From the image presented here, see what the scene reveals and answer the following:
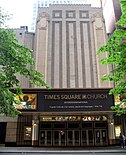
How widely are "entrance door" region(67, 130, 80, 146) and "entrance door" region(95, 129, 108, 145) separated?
8.73ft

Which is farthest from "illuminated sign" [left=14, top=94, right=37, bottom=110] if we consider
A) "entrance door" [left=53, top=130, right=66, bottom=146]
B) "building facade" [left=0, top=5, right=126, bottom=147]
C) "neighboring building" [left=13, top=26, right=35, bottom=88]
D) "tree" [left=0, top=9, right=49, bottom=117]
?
"neighboring building" [left=13, top=26, right=35, bottom=88]

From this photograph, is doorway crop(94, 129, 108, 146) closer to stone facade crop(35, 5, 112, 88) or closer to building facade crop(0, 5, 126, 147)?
building facade crop(0, 5, 126, 147)

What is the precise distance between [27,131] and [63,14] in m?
23.3

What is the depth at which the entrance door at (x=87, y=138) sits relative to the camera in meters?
28.4

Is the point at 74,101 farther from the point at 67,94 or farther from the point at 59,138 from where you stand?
the point at 59,138

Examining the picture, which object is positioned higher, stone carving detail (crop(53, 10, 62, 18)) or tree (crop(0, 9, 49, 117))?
stone carving detail (crop(53, 10, 62, 18))

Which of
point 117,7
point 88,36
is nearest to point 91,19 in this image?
point 88,36

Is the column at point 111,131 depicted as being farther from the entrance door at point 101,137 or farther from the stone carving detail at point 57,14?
the stone carving detail at point 57,14

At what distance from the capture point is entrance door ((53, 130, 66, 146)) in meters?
28.6

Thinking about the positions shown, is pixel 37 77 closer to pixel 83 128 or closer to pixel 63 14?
pixel 83 128

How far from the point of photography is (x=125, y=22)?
1225cm

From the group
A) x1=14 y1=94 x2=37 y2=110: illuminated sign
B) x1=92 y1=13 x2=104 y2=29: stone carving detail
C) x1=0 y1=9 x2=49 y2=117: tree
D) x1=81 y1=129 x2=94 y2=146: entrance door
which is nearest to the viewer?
x1=0 y1=9 x2=49 y2=117: tree

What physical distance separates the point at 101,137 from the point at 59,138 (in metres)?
5.97

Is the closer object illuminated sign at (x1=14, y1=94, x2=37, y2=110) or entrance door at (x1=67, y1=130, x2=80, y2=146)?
illuminated sign at (x1=14, y1=94, x2=37, y2=110)
